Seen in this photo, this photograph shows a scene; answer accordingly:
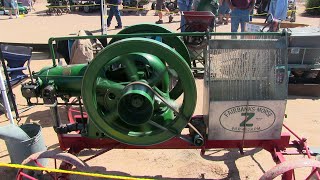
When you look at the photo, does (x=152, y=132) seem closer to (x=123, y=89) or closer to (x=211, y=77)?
(x=123, y=89)

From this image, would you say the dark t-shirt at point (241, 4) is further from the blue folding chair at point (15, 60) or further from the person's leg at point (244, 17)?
the blue folding chair at point (15, 60)

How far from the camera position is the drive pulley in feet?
8.11

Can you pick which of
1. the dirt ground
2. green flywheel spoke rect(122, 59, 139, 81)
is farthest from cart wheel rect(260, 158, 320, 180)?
green flywheel spoke rect(122, 59, 139, 81)

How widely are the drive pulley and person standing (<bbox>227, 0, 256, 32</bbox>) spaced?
4483mm

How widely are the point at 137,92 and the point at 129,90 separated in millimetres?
76

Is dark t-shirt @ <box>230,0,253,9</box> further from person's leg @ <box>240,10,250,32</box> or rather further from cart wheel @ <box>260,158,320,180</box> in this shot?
cart wheel @ <box>260,158,320,180</box>

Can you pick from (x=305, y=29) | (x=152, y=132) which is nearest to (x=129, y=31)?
(x=152, y=132)

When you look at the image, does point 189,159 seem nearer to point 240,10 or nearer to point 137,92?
point 137,92

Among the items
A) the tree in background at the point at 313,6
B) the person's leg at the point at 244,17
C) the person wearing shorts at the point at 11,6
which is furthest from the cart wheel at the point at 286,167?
the tree in background at the point at 313,6

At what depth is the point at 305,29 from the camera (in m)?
5.58

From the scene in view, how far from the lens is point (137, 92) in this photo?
Result: 248 centimetres

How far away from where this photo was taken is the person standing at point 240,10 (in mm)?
6762

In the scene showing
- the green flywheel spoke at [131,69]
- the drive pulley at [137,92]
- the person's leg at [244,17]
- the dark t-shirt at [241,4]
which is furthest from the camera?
the person's leg at [244,17]

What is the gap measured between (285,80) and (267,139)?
0.55 metres
